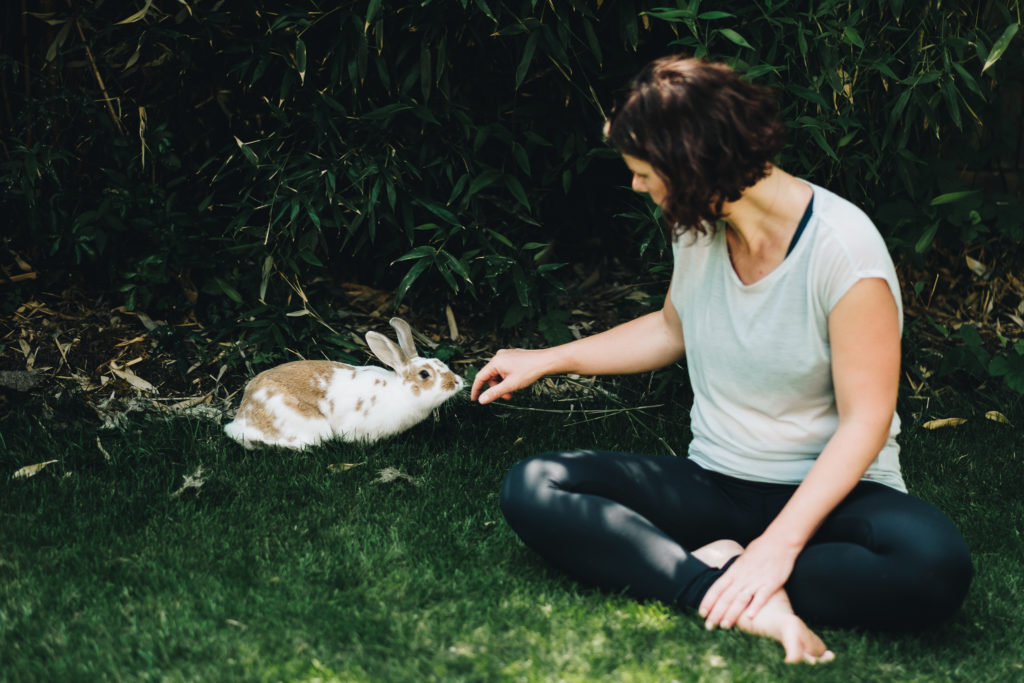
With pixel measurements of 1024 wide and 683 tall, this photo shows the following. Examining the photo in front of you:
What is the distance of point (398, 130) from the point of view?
11.0ft

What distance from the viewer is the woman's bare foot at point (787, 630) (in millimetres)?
1880

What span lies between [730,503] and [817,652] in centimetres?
40

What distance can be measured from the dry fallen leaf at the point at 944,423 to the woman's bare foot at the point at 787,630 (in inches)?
62.2

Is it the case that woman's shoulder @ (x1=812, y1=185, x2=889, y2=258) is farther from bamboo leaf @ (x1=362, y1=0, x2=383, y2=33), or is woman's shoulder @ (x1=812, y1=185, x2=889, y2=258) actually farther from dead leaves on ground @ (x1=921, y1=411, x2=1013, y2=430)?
dead leaves on ground @ (x1=921, y1=411, x2=1013, y2=430)

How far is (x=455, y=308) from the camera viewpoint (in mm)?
3924

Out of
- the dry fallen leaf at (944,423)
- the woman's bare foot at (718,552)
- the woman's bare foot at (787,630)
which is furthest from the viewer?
the dry fallen leaf at (944,423)

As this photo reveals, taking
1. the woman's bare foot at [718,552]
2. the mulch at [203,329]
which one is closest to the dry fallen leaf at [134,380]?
the mulch at [203,329]

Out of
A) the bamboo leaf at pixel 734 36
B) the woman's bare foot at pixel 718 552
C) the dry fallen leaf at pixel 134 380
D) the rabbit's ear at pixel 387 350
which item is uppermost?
the bamboo leaf at pixel 734 36

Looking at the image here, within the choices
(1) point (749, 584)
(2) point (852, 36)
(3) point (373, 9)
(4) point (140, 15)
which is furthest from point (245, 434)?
(2) point (852, 36)

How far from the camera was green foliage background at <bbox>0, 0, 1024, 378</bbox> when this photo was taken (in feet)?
10.2

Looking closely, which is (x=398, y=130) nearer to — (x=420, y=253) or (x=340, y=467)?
(x=420, y=253)

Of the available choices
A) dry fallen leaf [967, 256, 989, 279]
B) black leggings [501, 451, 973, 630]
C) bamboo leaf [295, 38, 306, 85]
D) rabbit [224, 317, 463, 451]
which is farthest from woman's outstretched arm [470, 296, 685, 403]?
dry fallen leaf [967, 256, 989, 279]

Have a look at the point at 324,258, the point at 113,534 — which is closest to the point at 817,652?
the point at 113,534

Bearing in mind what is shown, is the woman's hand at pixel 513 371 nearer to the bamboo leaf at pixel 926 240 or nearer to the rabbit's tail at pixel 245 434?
the rabbit's tail at pixel 245 434
